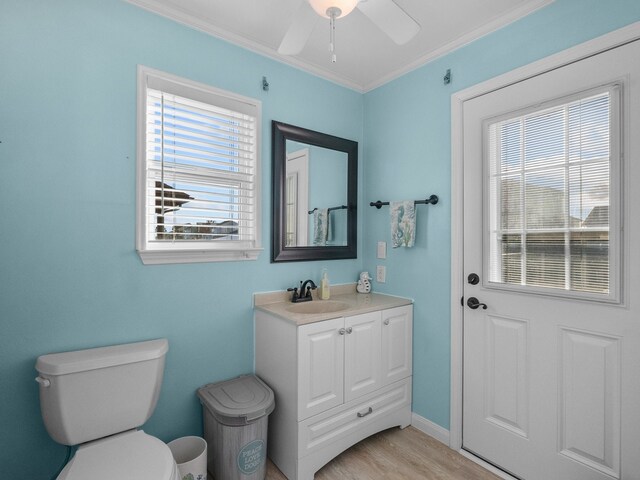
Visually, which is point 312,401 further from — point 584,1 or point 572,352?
point 584,1

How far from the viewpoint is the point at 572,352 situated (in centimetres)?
156

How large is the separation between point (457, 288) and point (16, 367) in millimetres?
2241

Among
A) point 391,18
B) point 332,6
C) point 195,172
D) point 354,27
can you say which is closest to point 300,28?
point 332,6

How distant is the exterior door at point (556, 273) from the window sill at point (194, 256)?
1336 mm

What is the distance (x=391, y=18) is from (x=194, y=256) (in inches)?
58.7

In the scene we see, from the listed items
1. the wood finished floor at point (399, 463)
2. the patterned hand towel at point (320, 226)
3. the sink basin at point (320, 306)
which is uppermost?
the patterned hand towel at point (320, 226)

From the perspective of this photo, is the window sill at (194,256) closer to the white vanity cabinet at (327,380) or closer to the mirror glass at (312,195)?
the mirror glass at (312,195)

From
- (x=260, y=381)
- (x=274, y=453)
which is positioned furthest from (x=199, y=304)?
(x=274, y=453)

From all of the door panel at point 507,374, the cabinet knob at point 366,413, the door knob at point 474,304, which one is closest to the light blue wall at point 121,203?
the door knob at point 474,304

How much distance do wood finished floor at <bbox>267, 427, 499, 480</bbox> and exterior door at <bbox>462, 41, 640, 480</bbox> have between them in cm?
16

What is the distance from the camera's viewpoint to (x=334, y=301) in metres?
2.22

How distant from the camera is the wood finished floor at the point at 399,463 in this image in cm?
177

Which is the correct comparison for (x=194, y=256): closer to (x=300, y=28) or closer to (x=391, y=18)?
(x=300, y=28)

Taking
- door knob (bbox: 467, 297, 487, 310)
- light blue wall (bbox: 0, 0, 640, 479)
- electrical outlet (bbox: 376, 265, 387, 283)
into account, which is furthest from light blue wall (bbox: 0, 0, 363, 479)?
door knob (bbox: 467, 297, 487, 310)
